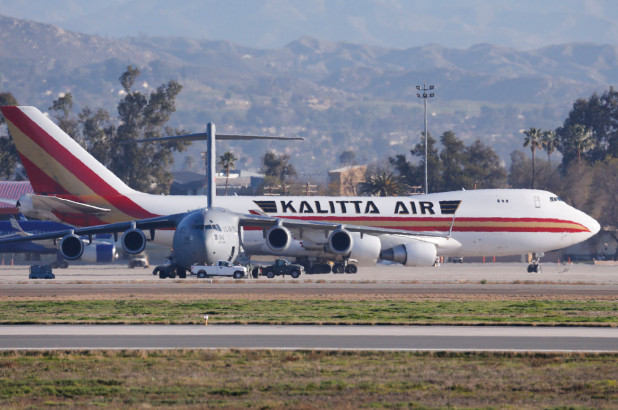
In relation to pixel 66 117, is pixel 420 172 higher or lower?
lower

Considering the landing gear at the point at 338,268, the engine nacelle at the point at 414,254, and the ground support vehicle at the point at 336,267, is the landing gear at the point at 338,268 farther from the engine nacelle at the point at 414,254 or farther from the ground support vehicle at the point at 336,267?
the engine nacelle at the point at 414,254

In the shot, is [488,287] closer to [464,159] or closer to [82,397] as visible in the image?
[82,397]

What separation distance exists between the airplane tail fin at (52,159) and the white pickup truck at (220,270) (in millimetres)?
11507

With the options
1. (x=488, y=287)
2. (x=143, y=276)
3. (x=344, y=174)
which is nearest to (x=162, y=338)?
(x=488, y=287)

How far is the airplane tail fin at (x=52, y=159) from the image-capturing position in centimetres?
5447

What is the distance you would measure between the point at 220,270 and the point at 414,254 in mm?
12164

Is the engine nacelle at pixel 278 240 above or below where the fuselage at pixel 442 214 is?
below

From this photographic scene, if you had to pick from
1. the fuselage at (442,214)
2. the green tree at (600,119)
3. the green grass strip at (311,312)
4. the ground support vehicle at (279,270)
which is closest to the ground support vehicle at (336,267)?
the fuselage at (442,214)

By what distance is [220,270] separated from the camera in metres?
48.5

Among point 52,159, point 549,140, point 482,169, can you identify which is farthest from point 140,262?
point 549,140

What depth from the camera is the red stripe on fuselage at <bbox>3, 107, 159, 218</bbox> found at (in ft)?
178

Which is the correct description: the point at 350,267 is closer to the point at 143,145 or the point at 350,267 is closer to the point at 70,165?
the point at 70,165

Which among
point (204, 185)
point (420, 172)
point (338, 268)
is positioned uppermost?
point (204, 185)

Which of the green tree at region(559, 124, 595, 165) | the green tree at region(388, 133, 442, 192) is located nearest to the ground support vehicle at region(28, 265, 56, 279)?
the green tree at region(388, 133, 442, 192)
